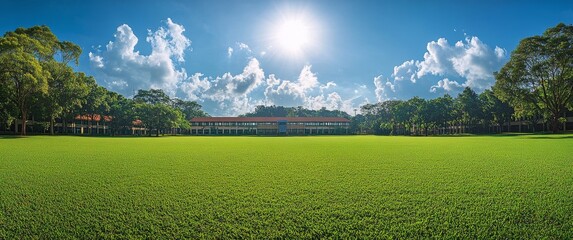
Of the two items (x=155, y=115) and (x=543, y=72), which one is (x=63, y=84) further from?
(x=543, y=72)

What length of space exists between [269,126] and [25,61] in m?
66.1

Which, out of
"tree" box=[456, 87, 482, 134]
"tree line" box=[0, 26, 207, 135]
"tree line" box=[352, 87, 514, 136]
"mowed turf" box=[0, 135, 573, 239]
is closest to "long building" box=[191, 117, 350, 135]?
"tree line" box=[352, 87, 514, 136]

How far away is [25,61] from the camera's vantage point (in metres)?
21.8

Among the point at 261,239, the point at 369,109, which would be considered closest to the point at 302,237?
the point at 261,239

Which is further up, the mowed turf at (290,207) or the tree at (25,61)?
the tree at (25,61)

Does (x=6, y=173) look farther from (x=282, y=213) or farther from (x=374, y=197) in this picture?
(x=374, y=197)

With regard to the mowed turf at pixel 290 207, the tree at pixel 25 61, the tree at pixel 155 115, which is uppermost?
the tree at pixel 25 61

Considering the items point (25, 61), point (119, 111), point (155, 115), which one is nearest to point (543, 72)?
point (25, 61)

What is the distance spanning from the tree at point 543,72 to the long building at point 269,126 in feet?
182

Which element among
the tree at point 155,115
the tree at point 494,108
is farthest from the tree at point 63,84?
the tree at point 494,108

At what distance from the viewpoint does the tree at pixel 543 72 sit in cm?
2744

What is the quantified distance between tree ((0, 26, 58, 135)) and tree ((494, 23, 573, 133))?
150ft

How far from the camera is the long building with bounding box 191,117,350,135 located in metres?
84.9

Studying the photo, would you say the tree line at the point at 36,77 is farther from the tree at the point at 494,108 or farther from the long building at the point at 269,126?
the tree at the point at 494,108
